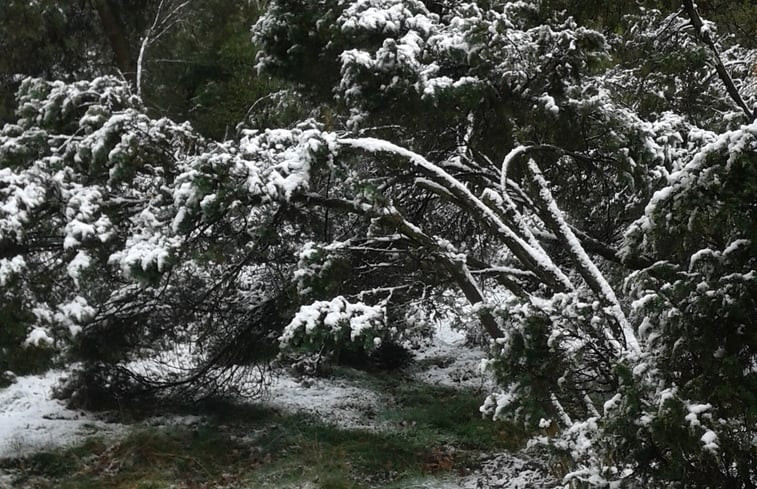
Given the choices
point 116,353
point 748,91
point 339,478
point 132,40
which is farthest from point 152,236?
point 132,40

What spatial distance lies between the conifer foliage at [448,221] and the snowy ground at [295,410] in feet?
1.88

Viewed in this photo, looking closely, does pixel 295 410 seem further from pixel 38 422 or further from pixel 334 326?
pixel 334 326

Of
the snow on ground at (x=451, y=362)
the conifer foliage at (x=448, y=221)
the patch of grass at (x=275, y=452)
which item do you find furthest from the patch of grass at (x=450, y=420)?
the conifer foliage at (x=448, y=221)

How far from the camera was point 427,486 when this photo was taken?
23.1ft

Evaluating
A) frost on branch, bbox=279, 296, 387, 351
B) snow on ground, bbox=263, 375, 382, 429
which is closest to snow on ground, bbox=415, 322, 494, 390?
snow on ground, bbox=263, 375, 382, 429

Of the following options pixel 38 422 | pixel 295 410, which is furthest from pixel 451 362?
pixel 38 422

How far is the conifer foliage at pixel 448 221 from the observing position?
3322 millimetres

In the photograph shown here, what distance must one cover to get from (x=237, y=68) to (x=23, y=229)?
23.5 ft

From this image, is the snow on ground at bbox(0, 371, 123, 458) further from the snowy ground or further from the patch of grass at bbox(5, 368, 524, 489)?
the patch of grass at bbox(5, 368, 524, 489)

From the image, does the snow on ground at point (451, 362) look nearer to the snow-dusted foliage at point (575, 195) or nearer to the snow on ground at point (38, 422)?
the snow-dusted foliage at point (575, 195)

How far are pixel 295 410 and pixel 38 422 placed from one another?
3.09m

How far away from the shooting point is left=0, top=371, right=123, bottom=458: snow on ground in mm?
7344

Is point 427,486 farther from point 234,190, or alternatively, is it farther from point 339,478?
point 234,190

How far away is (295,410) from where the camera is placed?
30.8 feet
